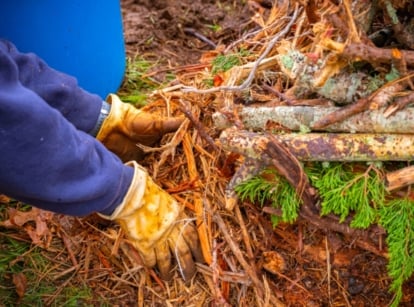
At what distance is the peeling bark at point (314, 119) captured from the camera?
125cm

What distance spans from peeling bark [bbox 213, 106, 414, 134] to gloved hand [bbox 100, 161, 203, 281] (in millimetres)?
262

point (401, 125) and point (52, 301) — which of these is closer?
point (401, 125)

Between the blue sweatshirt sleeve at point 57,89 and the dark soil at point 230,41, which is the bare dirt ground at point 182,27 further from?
the blue sweatshirt sleeve at point 57,89

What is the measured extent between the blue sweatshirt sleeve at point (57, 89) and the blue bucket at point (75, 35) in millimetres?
196

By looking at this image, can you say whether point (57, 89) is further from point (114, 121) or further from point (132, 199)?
point (132, 199)

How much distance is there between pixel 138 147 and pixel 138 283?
0.44 metres

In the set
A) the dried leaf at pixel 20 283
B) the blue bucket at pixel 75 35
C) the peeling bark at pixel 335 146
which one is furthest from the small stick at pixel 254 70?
the dried leaf at pixel 20 283

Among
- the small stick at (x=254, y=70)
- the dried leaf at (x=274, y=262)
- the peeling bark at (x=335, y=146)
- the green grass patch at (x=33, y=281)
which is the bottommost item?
the green grass patch at (x=33, y=281)

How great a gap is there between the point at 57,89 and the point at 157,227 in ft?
1.60

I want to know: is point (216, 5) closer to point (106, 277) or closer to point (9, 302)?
point (106, 277)

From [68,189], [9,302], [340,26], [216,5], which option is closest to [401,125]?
[340,26]

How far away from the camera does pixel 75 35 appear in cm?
187

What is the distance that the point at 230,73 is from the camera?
1.59 metres

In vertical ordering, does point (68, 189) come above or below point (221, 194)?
above
